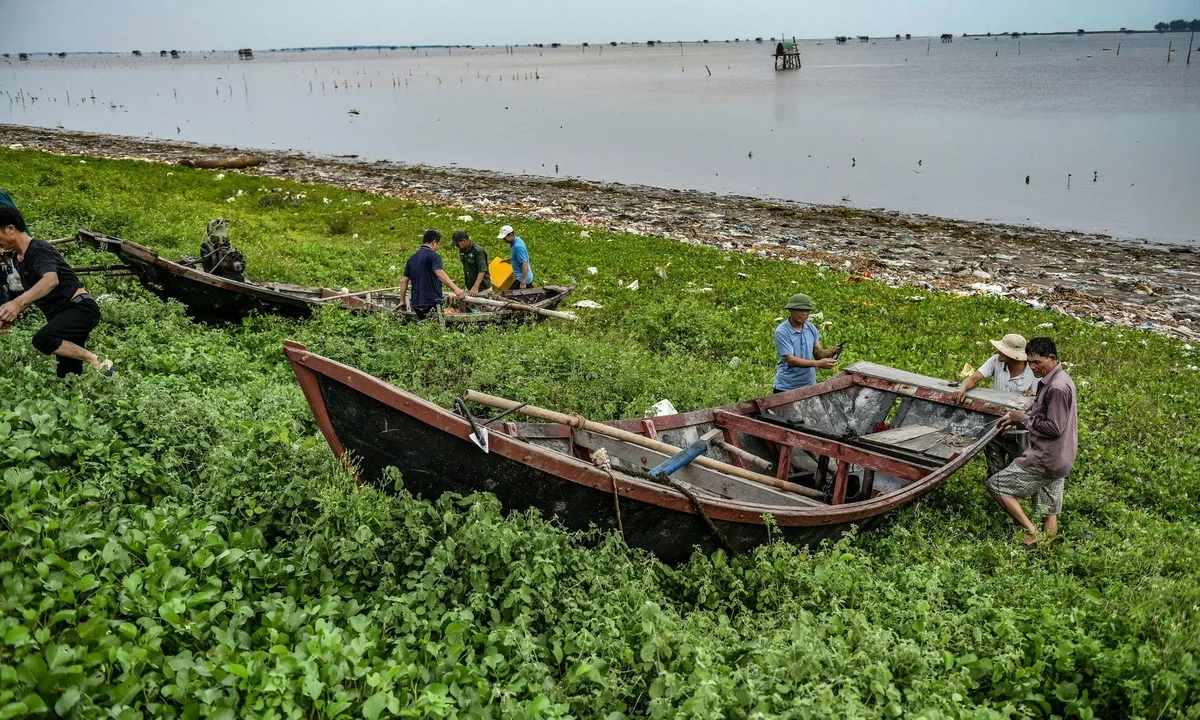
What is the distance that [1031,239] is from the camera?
22562 mm

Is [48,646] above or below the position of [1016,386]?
above

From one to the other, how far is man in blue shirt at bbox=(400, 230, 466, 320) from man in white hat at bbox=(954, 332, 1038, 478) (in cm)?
649

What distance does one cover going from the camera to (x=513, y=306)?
11586 millimetres

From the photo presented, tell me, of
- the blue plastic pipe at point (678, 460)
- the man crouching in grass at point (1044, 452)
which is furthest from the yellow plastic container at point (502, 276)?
the man crouching in grass at point (1044, 452)

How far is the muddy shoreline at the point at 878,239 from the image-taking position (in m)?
16.8

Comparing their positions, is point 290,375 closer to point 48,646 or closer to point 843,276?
point 48,646

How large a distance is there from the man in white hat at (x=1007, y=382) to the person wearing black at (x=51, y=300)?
26.2ft

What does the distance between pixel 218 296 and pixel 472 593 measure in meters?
7.99

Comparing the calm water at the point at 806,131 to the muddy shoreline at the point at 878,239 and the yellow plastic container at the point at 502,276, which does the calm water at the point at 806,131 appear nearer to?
the muddy shoreline at the point at 878,239

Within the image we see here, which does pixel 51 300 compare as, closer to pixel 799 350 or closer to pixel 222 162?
pixel 799 350

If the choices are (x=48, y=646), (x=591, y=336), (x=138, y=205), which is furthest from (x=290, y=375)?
(x=138, y=205)

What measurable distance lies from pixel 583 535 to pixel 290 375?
5.24 m

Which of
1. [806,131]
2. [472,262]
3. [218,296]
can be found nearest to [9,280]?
[218,296]

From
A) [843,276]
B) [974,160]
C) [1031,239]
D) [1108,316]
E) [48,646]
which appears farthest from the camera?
[974,160]
